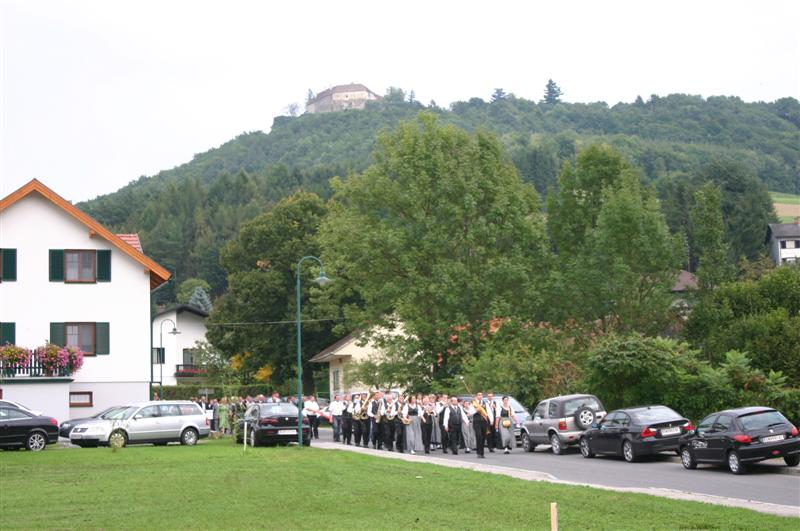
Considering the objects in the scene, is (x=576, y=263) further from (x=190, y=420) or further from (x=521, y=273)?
(x=190, y=420)

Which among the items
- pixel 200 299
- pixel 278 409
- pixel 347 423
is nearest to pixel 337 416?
pixel 347 423

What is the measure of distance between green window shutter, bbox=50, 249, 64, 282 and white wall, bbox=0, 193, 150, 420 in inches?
7.5

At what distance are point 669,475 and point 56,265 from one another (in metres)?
31.7

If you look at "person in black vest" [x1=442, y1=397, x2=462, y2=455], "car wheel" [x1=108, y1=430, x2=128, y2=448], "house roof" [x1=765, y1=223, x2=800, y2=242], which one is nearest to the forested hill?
"house roof" [x1=765, y1=223, x2=800, y2=242]

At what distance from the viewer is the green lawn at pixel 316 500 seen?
1433 cm

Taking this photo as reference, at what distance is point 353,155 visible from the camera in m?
164

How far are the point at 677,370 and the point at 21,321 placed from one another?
91.8 feet

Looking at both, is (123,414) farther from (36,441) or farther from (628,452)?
(628,452)

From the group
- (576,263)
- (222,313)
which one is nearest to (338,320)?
(222,313)

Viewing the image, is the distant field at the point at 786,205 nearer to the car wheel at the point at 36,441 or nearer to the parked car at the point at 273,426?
the parked car at the point at 273,426

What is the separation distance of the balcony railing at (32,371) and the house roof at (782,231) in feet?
270

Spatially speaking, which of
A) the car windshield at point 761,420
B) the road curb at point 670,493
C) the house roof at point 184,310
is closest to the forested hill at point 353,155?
the house roof at point 184,310

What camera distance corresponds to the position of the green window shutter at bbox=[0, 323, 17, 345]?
148ft

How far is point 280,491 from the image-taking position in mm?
18531
